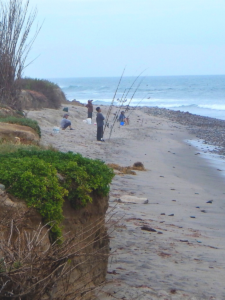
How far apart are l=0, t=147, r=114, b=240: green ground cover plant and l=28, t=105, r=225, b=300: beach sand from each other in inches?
16.5

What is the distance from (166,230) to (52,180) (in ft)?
10.6

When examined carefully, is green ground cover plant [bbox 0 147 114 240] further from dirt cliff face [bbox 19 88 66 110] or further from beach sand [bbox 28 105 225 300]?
dirt cliff face [bbox 19 88 66 110]

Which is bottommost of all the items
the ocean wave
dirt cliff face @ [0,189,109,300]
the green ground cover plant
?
dirt cliff face @ [0,189,109,300]

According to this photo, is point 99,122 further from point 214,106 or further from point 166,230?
point 214,106

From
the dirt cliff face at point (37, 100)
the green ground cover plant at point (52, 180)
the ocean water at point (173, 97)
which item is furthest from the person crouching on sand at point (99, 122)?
the green ground cover plant at point (52, 180)

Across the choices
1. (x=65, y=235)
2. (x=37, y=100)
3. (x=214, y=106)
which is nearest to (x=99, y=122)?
(x=37, y=100)

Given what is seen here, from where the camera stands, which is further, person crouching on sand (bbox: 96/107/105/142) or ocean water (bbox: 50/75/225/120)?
ocean water (bbox: 50/75/225/120)

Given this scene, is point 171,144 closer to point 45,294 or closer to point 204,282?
point 204,282

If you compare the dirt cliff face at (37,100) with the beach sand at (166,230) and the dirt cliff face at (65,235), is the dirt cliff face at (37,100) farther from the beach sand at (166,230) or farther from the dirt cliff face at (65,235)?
the dirt cliff face at (65,235)

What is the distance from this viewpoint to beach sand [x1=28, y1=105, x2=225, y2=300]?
4.52 m

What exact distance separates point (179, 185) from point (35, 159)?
660 cm

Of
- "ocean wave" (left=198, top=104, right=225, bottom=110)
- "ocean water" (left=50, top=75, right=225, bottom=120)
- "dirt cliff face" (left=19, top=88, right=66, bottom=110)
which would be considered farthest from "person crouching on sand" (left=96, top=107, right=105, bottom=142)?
"ocean wave" (left=198, top=104, right=225, bottom=110)

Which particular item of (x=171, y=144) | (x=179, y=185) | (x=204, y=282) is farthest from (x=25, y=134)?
(x=171, y=144)

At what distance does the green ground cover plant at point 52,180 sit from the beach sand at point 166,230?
42cm
